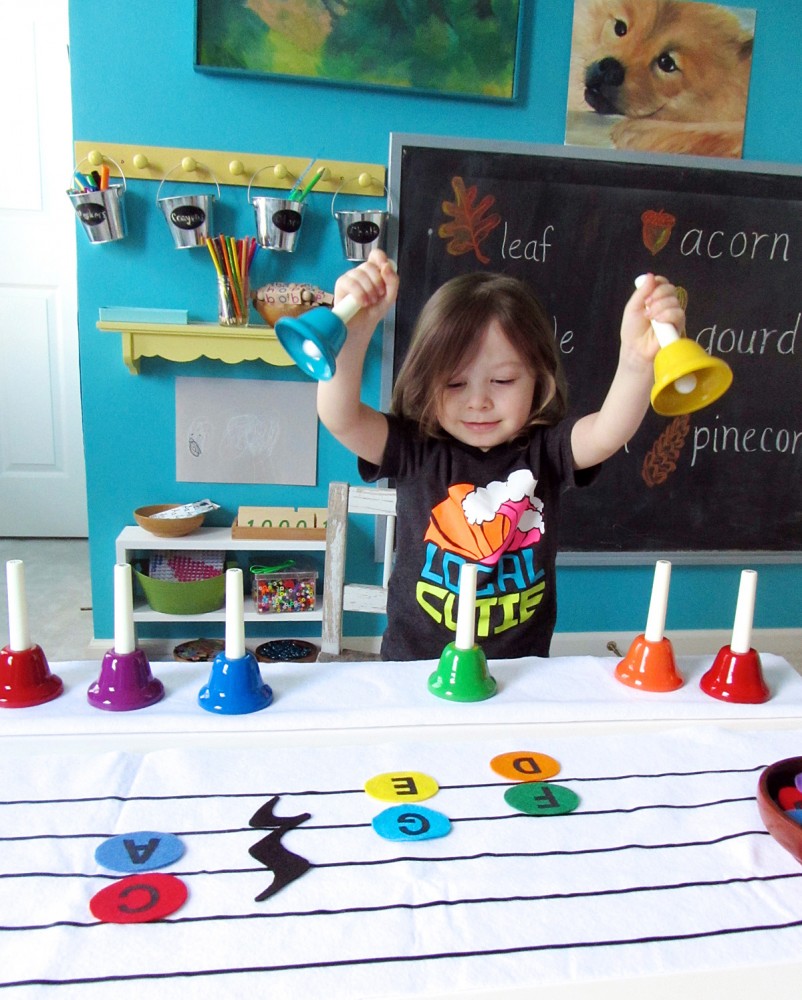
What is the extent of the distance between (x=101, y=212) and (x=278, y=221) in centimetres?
40

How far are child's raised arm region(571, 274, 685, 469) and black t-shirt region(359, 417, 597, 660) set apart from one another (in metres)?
0.04

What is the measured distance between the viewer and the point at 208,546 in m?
1.93

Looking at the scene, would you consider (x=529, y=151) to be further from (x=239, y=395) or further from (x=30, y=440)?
(x=30, y=440)

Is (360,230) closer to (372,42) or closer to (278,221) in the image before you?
(278,221)

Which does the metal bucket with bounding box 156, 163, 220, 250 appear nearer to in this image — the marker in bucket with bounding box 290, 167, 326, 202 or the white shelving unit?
the marker in bucket with bounding box 290, 167, 326, 202

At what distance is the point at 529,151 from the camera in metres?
1.96

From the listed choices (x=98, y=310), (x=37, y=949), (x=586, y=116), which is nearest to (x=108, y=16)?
(x=98, y=310)

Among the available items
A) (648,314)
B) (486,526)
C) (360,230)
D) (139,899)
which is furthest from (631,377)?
(360,230)

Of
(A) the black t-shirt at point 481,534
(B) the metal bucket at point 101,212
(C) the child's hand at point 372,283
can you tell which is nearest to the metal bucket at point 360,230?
(B) the metal bucket at point 101,212

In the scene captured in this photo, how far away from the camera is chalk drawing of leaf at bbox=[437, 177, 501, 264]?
76.5 inches

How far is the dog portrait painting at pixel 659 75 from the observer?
193 centimetres

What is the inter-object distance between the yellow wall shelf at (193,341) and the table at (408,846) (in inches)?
48.5

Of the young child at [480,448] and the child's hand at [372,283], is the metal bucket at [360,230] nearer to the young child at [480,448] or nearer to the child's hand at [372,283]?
the young child at [480,448]

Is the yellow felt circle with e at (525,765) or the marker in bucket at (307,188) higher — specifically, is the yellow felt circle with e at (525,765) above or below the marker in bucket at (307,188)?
below
